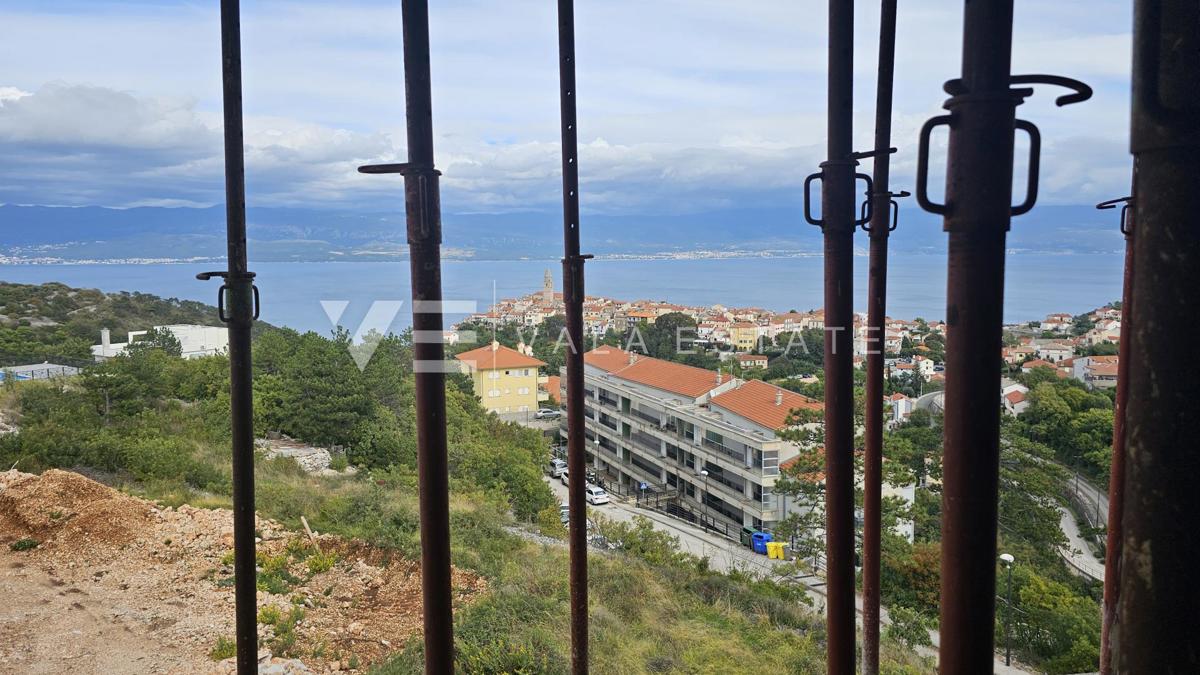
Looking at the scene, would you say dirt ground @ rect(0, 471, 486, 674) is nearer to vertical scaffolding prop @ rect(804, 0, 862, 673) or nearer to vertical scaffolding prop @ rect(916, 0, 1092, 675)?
vertical scaffolding prop @ rect(804, 0, 862, 673)

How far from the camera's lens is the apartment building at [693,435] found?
1448 centimetres

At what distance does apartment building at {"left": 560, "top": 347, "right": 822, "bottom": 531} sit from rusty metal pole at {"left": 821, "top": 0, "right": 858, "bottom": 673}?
10466 millimetres

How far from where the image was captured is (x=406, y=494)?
9.24m

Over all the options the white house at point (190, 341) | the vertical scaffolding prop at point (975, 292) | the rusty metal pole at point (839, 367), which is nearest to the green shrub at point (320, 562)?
the rusty metal pole at point (839, 367)

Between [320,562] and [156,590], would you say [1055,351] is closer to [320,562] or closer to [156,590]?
[320,562]

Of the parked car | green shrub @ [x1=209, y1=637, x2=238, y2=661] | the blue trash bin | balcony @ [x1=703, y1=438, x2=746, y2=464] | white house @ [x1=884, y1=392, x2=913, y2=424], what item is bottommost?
the blue trash bin

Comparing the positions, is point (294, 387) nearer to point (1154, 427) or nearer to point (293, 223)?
point (293, 223)

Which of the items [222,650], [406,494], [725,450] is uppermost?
[222,650]

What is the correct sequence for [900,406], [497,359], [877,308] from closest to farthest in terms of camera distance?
[877,308] → [900,406] → [497,359]

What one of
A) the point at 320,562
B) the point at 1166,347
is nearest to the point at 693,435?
the point at 320,562

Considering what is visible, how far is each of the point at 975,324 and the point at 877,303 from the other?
2.20 m

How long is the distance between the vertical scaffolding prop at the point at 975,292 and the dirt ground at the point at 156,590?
4.25m

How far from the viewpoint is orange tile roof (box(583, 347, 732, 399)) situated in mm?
17766

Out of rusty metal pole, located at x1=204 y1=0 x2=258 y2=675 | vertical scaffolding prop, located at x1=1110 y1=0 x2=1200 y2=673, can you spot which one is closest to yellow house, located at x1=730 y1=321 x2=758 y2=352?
rusty metal pole, located at x1=204 y1=0 x2=258 y2=675
